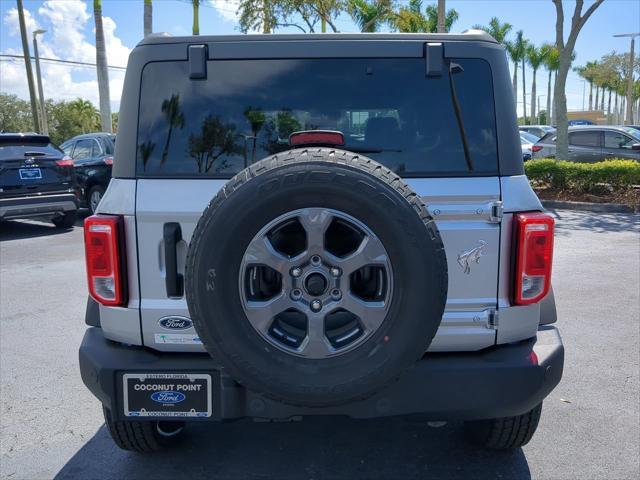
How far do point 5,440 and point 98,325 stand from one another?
1.23 m

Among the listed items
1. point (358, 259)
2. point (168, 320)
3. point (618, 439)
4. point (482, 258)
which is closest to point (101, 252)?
point (168, 320)

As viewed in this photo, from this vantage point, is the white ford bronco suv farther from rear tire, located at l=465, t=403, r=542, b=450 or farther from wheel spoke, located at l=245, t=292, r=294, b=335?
rear tire, located at l=465, t=403, r=542, b=450

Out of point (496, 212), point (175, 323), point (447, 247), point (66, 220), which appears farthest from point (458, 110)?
point (66, 220)

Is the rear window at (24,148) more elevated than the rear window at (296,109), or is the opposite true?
the rear window at (296,109)

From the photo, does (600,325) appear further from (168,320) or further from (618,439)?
(168,320)

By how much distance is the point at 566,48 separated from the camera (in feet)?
45.6

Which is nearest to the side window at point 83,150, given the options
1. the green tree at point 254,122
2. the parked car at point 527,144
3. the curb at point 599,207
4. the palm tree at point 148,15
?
the palm tree at point 148,15

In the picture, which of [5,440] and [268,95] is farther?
[5,440]

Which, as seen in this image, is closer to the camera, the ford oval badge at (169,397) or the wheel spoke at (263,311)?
the wheel spoke at (263,311)

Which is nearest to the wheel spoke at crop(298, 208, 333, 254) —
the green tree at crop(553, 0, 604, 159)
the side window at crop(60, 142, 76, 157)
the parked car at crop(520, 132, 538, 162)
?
the side window at crop(60, 142, 76, 157)

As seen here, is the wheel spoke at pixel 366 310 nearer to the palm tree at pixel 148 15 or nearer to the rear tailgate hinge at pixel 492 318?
the rear tailgate hinge at pixel 492 318

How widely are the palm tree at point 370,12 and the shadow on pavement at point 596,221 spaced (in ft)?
42.9

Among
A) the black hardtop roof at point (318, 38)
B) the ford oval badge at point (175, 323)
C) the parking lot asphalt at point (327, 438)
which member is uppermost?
the black hardtop roof at point (318, 38)

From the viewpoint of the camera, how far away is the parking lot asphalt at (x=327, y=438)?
3018 millimetres
